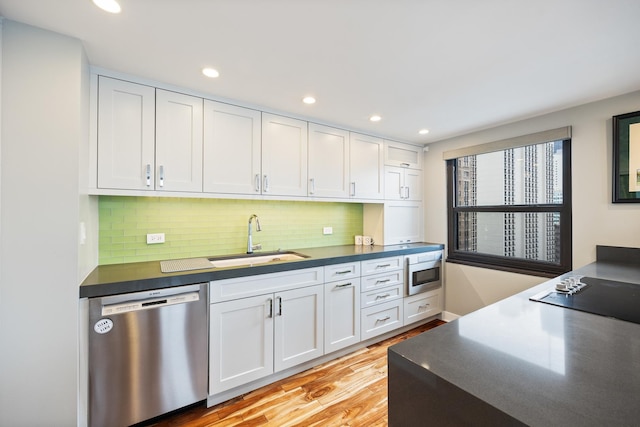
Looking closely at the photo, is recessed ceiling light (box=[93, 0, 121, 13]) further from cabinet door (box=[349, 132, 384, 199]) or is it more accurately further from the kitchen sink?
cabinet door (box=[349, 132, 384, 199])

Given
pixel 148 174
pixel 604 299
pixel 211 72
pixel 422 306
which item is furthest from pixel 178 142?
pixel 422 306

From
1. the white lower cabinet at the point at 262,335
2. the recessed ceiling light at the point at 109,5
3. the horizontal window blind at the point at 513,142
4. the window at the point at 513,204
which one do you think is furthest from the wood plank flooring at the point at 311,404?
the horizontal window blind at the point at 513,142

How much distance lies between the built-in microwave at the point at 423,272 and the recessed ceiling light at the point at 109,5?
116 inches

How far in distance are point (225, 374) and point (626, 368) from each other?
79.6 inches

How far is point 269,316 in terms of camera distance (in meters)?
2.08

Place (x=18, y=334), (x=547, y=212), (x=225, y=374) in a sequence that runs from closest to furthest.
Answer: (x=18, y=334) → (x=225, y=374) → (x=547, y=212)

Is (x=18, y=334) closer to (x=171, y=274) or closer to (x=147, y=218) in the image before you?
(x=171, y=274)

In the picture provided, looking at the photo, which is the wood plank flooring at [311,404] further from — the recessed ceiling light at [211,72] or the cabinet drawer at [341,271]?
the recessed ceiling light at [211,72]

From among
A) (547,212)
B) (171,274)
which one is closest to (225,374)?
(171,274)

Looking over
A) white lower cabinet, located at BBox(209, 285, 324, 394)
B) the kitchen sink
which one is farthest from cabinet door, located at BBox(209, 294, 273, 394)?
the kitchen sink

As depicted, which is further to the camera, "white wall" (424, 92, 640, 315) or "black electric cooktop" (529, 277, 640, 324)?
"white wall" (424, 92, 640, 315)

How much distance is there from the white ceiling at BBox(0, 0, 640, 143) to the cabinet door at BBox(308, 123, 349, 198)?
0.46 metres

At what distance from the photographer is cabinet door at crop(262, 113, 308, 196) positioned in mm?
2443

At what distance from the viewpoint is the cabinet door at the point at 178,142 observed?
199cm
